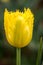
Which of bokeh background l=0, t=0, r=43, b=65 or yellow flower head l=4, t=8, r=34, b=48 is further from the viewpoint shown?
bokeh background l=0, t=0, r=43, b=65

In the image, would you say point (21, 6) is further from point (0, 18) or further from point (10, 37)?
point (10, 37)

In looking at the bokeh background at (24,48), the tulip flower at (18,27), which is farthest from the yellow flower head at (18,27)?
the bokeh background at (24,48)

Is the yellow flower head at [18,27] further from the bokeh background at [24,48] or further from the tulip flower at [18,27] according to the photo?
the bokeh background at [24,48]

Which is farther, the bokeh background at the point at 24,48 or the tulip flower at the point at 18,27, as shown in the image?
the bokeh background at the point at 24,48

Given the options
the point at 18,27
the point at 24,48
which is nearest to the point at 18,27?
the point at 18,27

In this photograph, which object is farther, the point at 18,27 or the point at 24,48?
the point at 24,48

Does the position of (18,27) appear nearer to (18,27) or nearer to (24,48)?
(18,27)

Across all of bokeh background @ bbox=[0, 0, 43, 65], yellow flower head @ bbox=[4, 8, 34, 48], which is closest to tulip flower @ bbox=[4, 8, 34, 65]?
yellow flower head @ bbox=[4, 8, 34, 48]

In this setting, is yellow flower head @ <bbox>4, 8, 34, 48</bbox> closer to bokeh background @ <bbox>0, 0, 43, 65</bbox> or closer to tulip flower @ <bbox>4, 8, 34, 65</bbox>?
tulip flower @ <bbox>4, 8, 34, 65</bbox>

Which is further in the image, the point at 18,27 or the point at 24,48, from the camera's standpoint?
the point at 24,48

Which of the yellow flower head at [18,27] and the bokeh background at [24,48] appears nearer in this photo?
the yellow flower head at [18,27]

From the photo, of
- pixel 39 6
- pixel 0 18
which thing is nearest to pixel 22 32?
pixel 0 18
